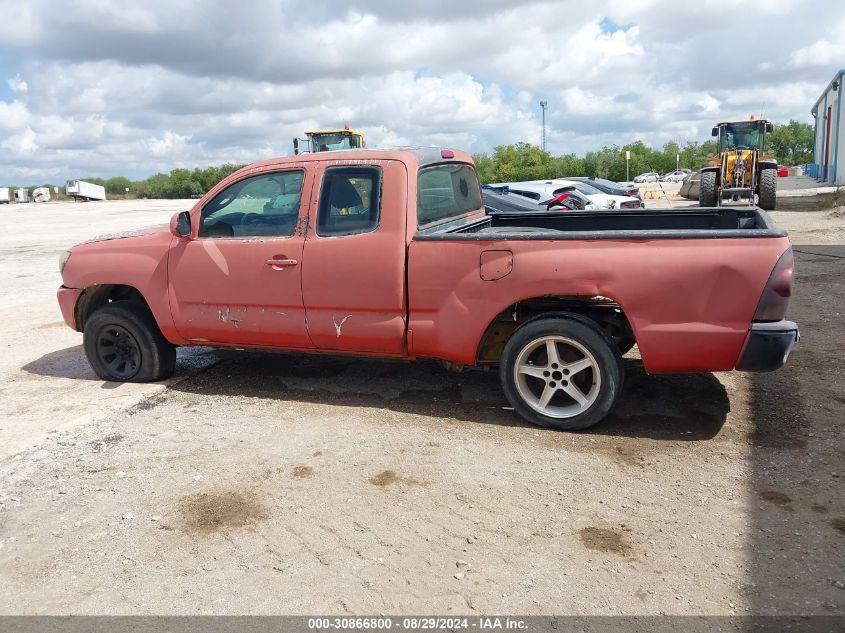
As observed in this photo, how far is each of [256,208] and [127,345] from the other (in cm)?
184

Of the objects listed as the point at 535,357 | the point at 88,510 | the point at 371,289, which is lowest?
the point at 88,510

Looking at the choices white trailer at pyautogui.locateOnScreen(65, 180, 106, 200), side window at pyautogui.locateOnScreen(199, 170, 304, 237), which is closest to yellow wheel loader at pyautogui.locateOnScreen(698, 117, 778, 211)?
side window at pyautogui.locateOnScreen(199, 170, 304, 237)

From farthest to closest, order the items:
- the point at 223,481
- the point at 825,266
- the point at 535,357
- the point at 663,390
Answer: the point at 825,266 < the point at 663,390 < the point at 535,357 < the point at 223,481

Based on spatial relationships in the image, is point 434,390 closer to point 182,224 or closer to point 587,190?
point 182,224

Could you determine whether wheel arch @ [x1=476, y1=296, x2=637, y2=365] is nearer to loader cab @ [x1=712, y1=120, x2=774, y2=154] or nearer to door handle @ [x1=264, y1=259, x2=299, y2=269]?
door handle @ [x1=264, y1=259, x2=299, y2=269]

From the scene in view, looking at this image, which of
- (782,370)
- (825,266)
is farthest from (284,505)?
(825,266)

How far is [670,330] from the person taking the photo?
424 centimetres

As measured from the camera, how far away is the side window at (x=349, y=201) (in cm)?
491

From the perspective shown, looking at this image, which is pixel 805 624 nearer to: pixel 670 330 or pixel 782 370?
pixel 670 330

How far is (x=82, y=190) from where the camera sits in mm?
73250

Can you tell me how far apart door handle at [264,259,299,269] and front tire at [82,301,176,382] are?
1.46 m

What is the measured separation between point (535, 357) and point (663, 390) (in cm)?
129

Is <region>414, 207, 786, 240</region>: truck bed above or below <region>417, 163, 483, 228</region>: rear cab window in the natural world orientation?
below

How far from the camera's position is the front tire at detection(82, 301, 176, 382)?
5.82m
